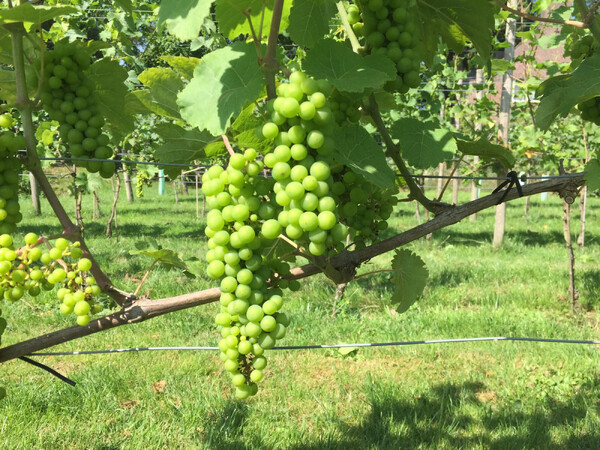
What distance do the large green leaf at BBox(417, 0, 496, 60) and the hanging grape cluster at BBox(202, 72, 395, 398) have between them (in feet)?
1.92

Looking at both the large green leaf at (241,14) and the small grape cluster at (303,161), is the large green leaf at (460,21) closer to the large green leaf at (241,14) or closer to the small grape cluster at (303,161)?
the large green leaf at (241,14)

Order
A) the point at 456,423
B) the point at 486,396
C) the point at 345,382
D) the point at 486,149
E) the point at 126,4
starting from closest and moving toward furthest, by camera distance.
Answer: the point at 126,4
the point at 486,149
the point at 456,423
the point at 486,396
the point at 345,382

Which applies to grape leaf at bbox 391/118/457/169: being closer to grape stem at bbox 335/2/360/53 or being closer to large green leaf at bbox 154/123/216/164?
grape stem at bbox 335/2/360/53

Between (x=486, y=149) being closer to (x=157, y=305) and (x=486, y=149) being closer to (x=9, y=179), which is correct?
(x=157, y=305)

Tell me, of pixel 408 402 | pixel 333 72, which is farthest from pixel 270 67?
pixel 408 402

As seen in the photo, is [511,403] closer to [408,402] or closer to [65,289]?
[408,402]

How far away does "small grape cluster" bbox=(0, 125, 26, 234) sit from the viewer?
101 centimetres

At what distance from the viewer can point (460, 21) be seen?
1194 millimetres

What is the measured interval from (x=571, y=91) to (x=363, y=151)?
67 cm

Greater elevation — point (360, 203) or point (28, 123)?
point (28, 123)

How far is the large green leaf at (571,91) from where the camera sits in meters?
1.20

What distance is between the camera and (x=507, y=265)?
6.65 metres

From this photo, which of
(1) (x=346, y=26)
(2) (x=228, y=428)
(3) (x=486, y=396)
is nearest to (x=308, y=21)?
(1) (x=346, y=26)

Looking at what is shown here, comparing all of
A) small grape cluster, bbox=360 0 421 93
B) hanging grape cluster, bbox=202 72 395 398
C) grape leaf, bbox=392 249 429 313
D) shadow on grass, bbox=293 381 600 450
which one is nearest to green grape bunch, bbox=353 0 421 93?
small grape cluster, bbox=360 0 421 93
